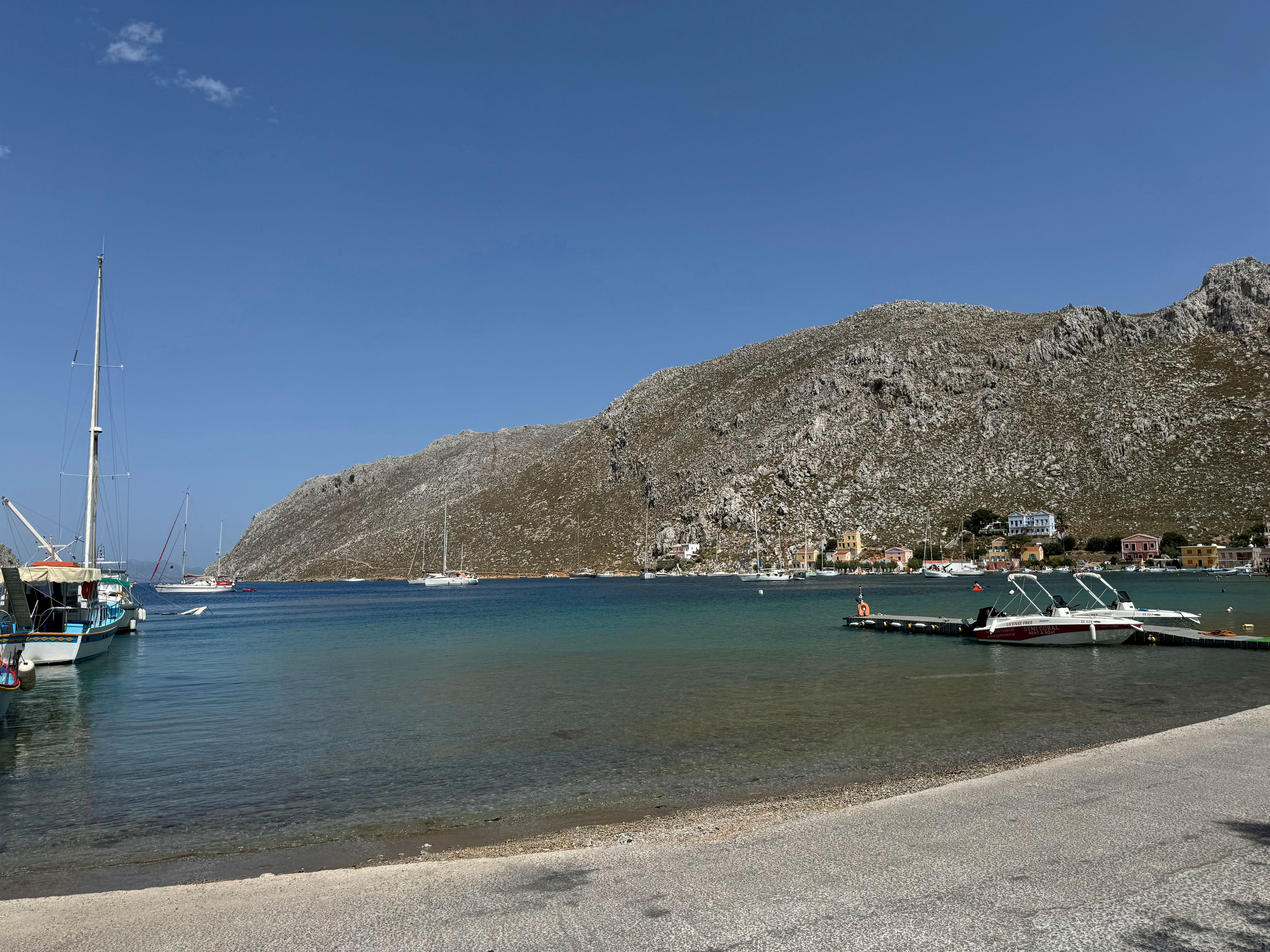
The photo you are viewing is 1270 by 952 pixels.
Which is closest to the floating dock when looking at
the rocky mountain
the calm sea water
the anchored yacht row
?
the anchored yacht row

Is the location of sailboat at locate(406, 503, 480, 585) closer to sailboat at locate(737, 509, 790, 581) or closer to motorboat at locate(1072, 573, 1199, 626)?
sailboat at locate(737, 509, 790, 581)

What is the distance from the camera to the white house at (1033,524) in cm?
12544

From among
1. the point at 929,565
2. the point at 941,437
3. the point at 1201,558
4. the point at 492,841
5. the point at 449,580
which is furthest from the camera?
the point at 449,580

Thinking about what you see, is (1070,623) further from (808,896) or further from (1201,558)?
(1201,558)

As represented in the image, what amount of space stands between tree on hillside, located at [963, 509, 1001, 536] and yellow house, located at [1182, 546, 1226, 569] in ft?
87.6

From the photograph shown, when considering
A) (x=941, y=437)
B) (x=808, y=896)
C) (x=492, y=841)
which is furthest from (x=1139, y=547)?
(x=808, y=896)

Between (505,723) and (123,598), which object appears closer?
(505,723)

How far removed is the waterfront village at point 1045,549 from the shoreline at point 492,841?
113m

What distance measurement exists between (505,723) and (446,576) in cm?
14291

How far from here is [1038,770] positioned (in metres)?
12.2

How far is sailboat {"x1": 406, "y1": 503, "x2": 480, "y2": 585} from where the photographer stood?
155750 mm

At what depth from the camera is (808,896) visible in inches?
284

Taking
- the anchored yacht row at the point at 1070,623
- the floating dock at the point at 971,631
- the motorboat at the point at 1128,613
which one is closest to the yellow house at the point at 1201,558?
the floating dock at the point at 971,631

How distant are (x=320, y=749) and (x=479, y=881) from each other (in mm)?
11933
